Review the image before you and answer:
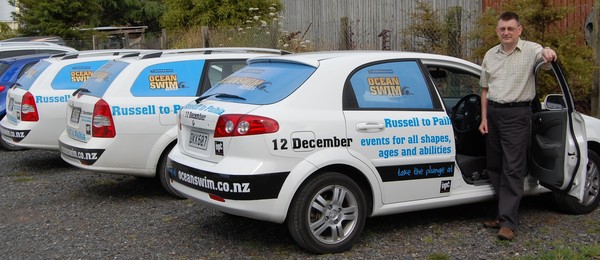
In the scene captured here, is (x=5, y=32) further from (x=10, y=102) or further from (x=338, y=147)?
(x=338, y=147)

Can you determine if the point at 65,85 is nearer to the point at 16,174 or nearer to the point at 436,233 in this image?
the point at 16,174

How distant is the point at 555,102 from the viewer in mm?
6023

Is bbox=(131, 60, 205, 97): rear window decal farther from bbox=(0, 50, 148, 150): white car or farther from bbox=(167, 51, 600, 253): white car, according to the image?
bbox=(167, 51, 600, 253): white car

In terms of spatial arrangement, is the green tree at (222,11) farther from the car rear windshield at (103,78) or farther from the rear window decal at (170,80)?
the rear window decal at (170,80)

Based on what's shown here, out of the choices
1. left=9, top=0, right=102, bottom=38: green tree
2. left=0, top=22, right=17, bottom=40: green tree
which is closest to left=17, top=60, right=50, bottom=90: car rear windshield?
left=9, top=0, right=102, bottom=38: green tree

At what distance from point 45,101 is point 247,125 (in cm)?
472

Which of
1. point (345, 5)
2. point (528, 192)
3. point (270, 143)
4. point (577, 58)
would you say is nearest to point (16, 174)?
point (270, 143)

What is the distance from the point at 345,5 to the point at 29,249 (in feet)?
41.1

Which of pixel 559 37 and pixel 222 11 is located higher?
pixel 222 11

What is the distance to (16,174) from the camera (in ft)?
31.2

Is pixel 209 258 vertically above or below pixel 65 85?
below

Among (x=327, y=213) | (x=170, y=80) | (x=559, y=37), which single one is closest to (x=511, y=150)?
(x=327, y=213)

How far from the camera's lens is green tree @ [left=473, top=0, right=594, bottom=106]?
357 inches

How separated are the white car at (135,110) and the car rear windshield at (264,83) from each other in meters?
1.51
